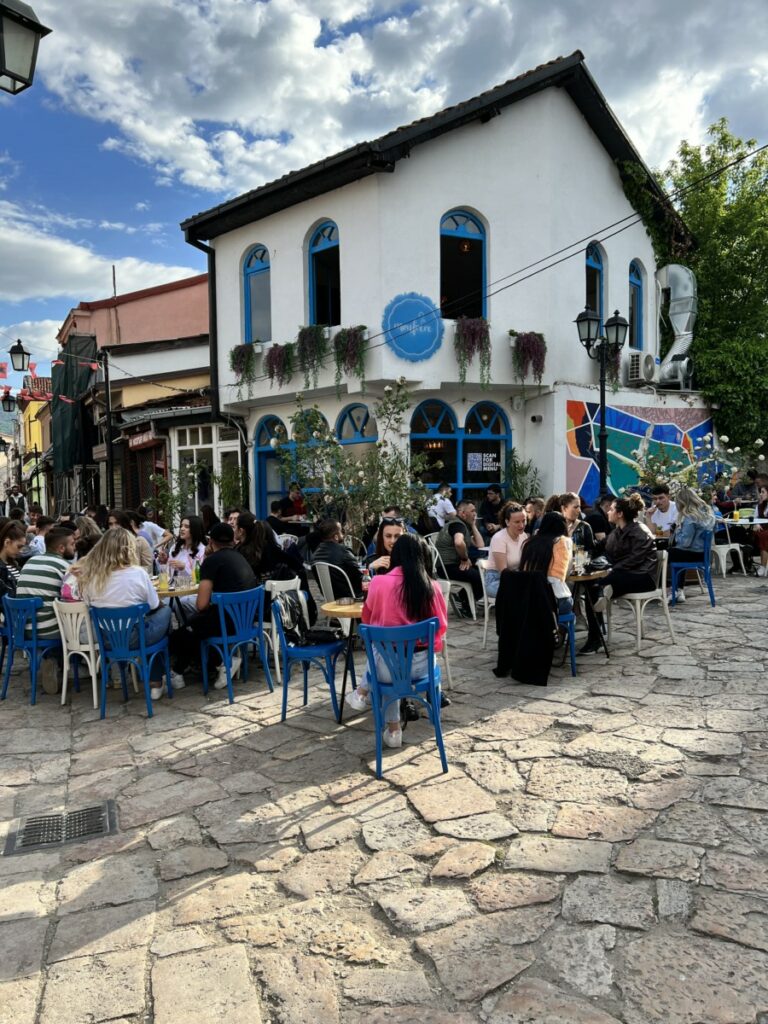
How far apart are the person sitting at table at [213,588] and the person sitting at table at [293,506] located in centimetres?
483

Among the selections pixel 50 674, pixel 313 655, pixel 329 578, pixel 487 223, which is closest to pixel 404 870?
pixel 313 655

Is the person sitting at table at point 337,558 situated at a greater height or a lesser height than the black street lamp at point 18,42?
lesser

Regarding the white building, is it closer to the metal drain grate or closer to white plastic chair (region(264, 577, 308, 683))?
white plastic chair (region(264, 577, 308, 683))

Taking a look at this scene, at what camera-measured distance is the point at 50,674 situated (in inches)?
238

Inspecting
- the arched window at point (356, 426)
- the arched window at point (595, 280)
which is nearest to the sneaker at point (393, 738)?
the arched window at point (356, 426)

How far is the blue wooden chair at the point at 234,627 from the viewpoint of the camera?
5.66 meters

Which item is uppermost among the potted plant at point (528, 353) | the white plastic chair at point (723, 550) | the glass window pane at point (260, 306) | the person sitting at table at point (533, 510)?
the glass window pane at point (260, 306)

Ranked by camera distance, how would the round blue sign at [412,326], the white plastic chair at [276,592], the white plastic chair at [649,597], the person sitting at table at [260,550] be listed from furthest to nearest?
the round blue sign at [412,326], the person sitting at table at [260,550], the white plastic chair at [649,597], the white plastic chair at [276,592]

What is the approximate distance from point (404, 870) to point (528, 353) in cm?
1046

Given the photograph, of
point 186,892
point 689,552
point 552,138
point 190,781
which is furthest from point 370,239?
point 186,892

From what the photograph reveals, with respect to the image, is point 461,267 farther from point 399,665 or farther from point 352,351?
point 399,665

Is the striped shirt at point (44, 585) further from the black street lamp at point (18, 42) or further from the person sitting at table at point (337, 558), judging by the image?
the black street lamp at point (18, 42)

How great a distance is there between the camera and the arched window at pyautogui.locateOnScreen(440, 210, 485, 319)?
1230 centimetres

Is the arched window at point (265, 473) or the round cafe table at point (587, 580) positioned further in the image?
the arched window at point (265, 473)
